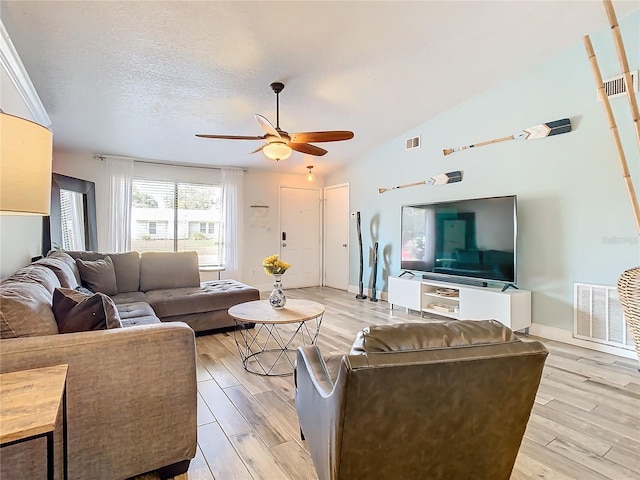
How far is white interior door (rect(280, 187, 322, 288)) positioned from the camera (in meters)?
6.60

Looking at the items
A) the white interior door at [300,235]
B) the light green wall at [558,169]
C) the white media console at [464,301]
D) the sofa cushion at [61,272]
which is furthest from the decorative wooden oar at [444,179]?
the sofa cushion at [61,272]

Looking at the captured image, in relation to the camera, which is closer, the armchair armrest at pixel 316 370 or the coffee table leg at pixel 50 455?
the coffee table leg at pixel 50 455

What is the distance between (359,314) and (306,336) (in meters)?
1.20

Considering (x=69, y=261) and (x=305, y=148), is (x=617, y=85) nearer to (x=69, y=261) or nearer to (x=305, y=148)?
(x=305, y=148)

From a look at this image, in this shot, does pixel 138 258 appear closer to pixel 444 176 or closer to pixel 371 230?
pixel 371 230

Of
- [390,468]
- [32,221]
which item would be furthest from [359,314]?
[32,221]

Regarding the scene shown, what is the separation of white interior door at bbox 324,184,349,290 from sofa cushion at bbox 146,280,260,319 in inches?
113

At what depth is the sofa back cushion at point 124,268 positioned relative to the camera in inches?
Answer: 146

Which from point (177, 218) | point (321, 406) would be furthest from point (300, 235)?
point (321, 406)

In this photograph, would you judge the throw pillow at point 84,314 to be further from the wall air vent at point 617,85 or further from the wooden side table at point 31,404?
the wall air vent at point 617,85

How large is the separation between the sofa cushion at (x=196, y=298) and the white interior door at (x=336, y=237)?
286cm

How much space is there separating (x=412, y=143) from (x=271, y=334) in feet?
11.2

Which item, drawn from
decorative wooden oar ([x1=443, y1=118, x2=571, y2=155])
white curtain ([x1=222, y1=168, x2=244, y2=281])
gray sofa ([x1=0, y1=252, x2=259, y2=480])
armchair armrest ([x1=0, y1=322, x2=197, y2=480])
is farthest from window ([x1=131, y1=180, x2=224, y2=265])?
decorative wooden oar ([x1=443, y1=118, x2=571, y2=155])

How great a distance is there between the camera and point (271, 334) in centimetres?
369
